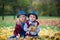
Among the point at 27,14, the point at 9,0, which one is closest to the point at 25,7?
the point at 27,14

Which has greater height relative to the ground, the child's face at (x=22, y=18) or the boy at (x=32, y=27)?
the child's face at (x=22, y=18)

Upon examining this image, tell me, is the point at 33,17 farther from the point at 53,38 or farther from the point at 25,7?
the point at 53,38

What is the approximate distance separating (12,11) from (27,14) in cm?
21

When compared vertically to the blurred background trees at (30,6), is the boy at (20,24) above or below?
below

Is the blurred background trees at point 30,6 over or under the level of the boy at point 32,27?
over

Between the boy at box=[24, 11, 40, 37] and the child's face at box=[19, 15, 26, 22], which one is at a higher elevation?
the child's face at box=[19, 15, 26, 22]

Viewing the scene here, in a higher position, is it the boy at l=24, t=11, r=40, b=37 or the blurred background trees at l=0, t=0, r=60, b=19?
the blurred background trees at l=0, t=0, r=60, b=19

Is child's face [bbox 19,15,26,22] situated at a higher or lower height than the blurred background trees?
lower

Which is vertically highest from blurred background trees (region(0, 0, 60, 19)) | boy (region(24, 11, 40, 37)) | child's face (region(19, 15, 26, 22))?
blurred background trees (region(0, 0, 60, 19))

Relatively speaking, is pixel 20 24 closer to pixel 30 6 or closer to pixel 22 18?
pixel 22 18

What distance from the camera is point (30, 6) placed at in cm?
212

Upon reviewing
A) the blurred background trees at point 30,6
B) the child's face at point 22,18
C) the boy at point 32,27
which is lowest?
the boy at point 32,27

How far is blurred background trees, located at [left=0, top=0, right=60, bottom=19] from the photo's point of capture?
211 cm

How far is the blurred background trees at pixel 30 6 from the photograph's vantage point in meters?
2.11
